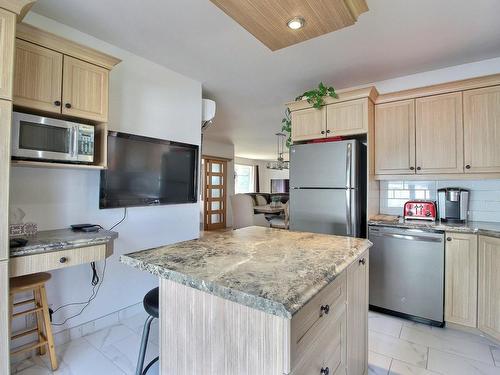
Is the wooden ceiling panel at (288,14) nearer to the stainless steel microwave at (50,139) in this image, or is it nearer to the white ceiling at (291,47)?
the white ceiling at (291,47)

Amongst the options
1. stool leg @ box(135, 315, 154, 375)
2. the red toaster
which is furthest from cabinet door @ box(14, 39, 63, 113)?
the red toaster

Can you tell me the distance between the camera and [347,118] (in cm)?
277

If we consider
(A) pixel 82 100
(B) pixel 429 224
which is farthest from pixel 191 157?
(B) pixel 429 224

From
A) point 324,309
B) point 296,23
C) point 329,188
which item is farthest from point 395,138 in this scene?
point 324,309

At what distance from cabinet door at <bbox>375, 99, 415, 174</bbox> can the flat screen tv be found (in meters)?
2.04

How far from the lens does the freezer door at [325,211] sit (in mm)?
2574

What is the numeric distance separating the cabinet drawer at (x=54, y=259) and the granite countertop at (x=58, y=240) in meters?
0.03

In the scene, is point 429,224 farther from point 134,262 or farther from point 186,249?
point 134,262

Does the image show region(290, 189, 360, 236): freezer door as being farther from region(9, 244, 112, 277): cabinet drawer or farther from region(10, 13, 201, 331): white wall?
region(9, 244, 112, 277): cabinet drawer

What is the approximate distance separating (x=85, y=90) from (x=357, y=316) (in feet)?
7.62

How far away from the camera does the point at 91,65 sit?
1.97 meters

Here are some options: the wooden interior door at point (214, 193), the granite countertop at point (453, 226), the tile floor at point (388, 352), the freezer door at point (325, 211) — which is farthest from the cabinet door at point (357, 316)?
the wooden interior door at point (214, 193)

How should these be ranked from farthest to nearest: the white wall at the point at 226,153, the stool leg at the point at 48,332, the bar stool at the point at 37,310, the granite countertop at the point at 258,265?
the white wall at the point at 226,153 < the stool leg at the point at 48,332 < the bar stool at the point at 37,310 < the granite countertop at the point at 258,265

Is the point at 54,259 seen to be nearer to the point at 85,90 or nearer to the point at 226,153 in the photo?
the point at 85,90
